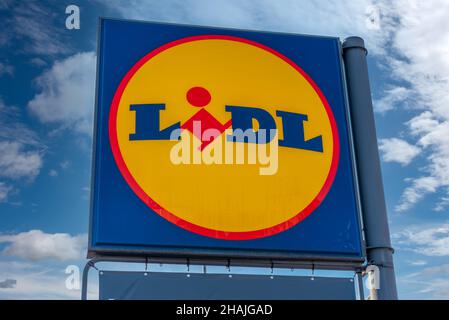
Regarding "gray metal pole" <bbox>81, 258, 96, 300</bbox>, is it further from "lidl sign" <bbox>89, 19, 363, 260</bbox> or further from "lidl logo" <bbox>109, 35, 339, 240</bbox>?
"lidl logo" <bbox>109, 35, 339, 240</bbox>

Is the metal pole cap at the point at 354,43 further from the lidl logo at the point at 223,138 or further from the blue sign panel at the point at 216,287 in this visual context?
the blue sign panel at the point at 216,287

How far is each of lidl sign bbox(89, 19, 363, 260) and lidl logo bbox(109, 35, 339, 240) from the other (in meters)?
0.01

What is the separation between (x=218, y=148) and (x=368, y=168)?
177 centimetres

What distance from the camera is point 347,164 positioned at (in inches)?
259

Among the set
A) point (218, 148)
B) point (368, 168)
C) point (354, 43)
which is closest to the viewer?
point (218, 148)

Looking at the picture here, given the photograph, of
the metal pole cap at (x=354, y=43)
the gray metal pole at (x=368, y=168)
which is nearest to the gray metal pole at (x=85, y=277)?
the gray metal pole at (x=368, y=168)

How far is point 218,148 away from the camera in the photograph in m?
6.22

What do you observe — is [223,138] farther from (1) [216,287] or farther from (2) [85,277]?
(2) [85,277]

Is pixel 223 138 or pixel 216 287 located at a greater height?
pixel 223 138

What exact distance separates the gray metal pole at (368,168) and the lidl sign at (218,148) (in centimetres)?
15

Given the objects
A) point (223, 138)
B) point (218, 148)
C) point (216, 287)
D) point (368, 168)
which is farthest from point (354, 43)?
point (216, 287)

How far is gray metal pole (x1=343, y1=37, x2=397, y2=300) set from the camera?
608cm

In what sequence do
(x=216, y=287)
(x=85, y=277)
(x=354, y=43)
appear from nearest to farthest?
(x=85, y=277)
(x=216, y=287)
(x=354, y=43)

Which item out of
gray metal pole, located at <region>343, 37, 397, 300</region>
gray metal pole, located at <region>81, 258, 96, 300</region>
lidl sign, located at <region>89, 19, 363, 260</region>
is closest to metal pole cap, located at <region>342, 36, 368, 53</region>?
gray metal pole, located at <region>343, 37, 397, 300</region>
